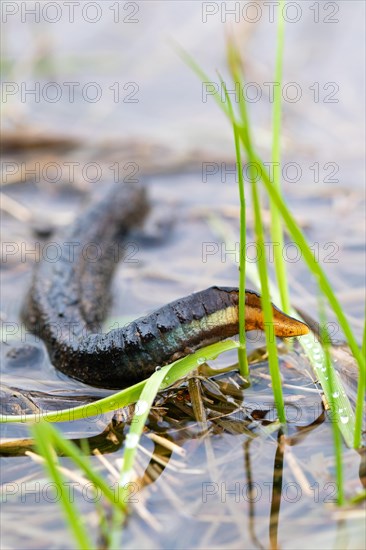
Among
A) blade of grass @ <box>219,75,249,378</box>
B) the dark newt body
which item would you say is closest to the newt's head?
the dark newt body

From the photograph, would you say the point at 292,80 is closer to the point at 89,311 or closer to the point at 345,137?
the point at 345,137

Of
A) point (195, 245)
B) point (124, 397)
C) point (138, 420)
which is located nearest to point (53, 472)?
point (138, 420)

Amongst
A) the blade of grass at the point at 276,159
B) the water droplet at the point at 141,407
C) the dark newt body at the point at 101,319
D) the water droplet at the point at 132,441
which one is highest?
the blade of grass at the point at 276,159

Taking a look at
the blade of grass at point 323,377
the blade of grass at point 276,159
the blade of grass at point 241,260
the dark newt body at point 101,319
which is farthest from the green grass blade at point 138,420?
the blade of grass at point 276,159

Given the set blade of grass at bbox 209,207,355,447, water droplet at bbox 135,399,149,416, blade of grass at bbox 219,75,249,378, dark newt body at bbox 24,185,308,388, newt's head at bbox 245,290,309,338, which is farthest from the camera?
dark newt body at bbox 24,185,308,388

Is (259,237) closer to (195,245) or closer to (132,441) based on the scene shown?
(132,441)

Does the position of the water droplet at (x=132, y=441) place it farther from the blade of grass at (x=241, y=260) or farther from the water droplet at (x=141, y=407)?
the blade of grass at (x=241, y=260)

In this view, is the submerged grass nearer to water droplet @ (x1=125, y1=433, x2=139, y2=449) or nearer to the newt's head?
the newt's head
